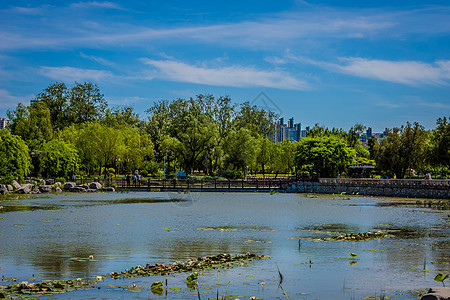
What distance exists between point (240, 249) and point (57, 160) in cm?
5789

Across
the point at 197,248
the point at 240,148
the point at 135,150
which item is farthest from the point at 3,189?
the point at 240,148

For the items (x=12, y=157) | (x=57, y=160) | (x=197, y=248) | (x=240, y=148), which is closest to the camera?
(x=197, y=248)

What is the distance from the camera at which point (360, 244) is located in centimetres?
2022

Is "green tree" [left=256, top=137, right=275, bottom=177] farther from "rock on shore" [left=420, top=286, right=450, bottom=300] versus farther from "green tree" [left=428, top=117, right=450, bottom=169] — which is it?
"rock on shore" [left=420, top=286, right=450, bottom=300]

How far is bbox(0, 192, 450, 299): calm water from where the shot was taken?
42.1 feet

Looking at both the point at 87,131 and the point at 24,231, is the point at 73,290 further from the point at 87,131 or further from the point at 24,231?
the point at 87,131

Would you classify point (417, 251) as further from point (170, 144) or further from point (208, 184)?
point (170, 144)

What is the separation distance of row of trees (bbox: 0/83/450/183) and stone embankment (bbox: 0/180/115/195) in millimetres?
2058

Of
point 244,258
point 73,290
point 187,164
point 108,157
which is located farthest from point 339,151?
point 73,290

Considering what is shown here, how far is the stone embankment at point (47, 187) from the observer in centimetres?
5648

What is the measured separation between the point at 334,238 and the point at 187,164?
67.1m

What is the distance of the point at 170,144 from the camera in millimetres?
85625

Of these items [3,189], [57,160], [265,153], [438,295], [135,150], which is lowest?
[3,189]

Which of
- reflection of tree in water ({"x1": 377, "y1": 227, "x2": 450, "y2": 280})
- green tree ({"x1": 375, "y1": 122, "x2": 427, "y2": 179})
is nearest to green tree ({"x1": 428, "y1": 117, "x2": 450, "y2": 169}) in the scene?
green tree ({"x1": 375, "y1": 122, "x2": 427, "y2": 179})
